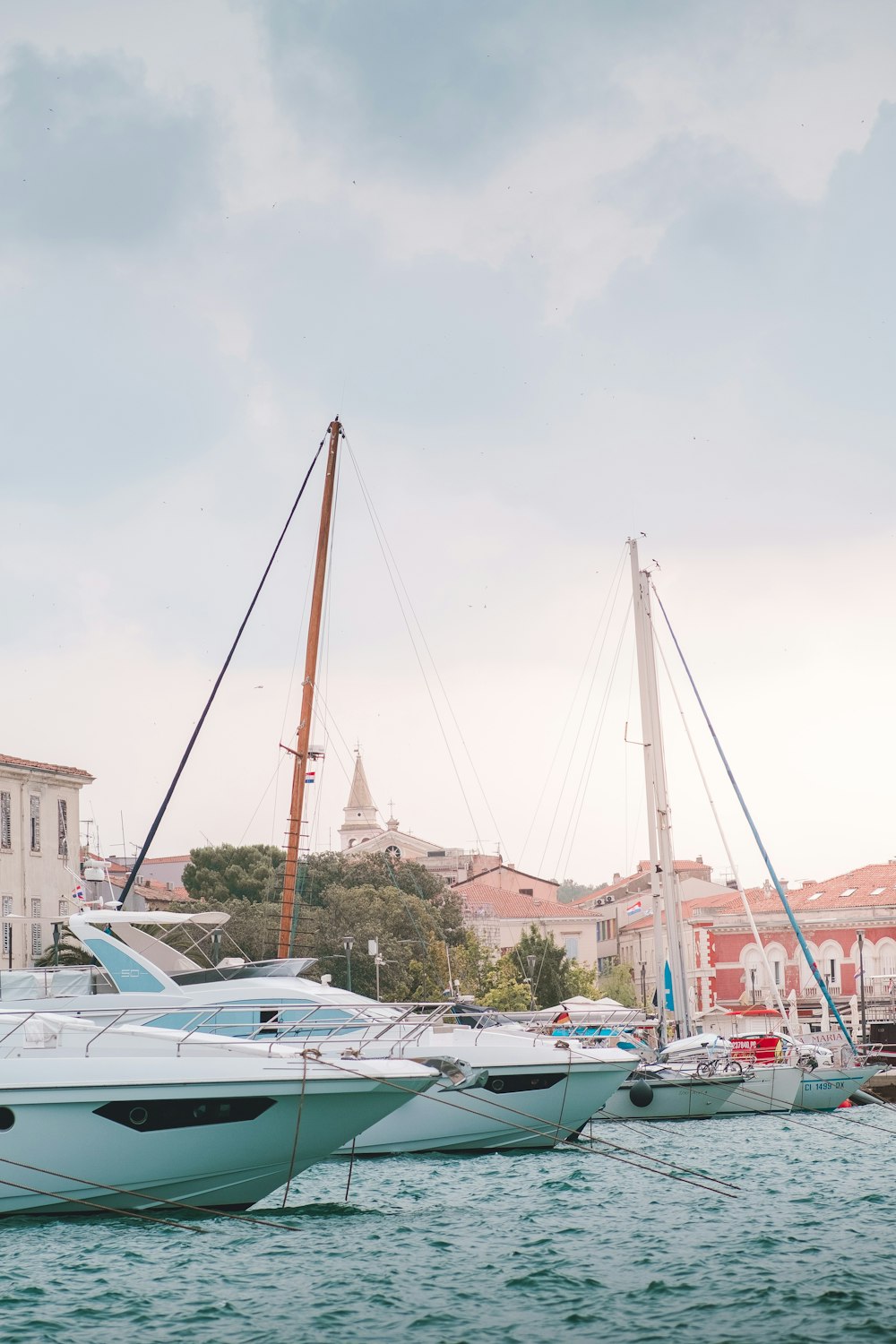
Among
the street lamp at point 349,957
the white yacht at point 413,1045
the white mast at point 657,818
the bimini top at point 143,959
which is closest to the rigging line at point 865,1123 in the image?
the white mast at point 657,818

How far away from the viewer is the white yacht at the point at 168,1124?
14.5 m

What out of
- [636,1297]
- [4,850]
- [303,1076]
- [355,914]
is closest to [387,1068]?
[303,1076]

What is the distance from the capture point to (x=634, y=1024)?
30234 millimetres

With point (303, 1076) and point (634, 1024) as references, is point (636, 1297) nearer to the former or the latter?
point (303, 1076)

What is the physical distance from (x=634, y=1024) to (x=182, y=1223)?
664 inches

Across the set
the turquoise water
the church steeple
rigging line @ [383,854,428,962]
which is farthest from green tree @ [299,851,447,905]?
the church steeple

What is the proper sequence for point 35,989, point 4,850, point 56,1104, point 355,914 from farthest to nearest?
1. point 355,914
2. point 4,850
3. point 35,989
4. point 56,1104

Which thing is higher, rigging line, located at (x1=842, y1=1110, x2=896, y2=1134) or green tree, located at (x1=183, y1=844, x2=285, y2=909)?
green tree, located at (x1=183, y1=844, x2=285, y2=909)

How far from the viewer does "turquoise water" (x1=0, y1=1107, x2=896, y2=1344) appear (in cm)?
1122

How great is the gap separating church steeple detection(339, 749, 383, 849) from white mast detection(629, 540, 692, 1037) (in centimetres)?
12233

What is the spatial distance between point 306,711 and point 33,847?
24.1 m

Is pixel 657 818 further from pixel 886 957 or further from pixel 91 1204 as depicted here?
pixel 886 957

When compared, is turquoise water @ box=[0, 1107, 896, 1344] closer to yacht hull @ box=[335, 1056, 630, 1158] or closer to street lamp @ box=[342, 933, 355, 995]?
yacht hull @ box=[335, 1056, 630, 1158]

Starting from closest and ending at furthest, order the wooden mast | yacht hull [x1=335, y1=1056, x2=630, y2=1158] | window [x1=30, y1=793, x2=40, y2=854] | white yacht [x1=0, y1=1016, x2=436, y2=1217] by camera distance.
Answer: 1. white yacht [x1=0, y1=1016, x2=436, y2=1217]
2. yacht hull [x1=335, y1=1056, x2=630, y2=1158]
3. the wooden mast
4. window [x1=30, y1=793, x2=40, y2=854]
